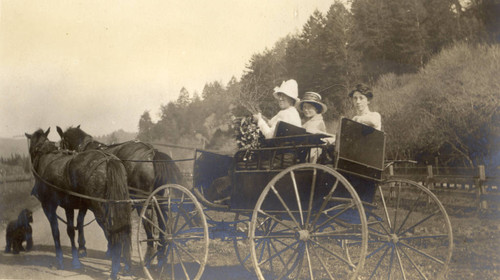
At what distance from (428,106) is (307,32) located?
25.7ft

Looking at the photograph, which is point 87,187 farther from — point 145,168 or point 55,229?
point 55,229

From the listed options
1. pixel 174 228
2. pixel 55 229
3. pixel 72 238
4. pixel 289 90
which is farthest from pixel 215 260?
pixel 289 90

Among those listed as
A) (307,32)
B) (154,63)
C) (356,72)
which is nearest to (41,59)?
(154,63)

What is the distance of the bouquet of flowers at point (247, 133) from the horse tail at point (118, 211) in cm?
185

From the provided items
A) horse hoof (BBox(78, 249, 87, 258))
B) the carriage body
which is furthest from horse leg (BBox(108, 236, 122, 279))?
horse hoof (BBox(78, 249, 87, 258))

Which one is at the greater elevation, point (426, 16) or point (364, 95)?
point (426, 16)

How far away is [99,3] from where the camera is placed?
651 centimetres

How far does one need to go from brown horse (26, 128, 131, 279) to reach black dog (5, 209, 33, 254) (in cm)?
46

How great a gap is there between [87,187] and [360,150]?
3.88 metres

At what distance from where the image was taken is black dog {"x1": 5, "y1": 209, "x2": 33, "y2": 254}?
6417 millimetres

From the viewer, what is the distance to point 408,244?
17.2 ft

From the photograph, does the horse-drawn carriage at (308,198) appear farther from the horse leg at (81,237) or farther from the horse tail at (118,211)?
the horse leg at (81,237)

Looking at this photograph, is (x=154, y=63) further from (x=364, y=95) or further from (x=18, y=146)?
(x=364, y=95)

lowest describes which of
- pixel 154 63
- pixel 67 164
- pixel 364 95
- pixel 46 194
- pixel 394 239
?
pixel 394 239
